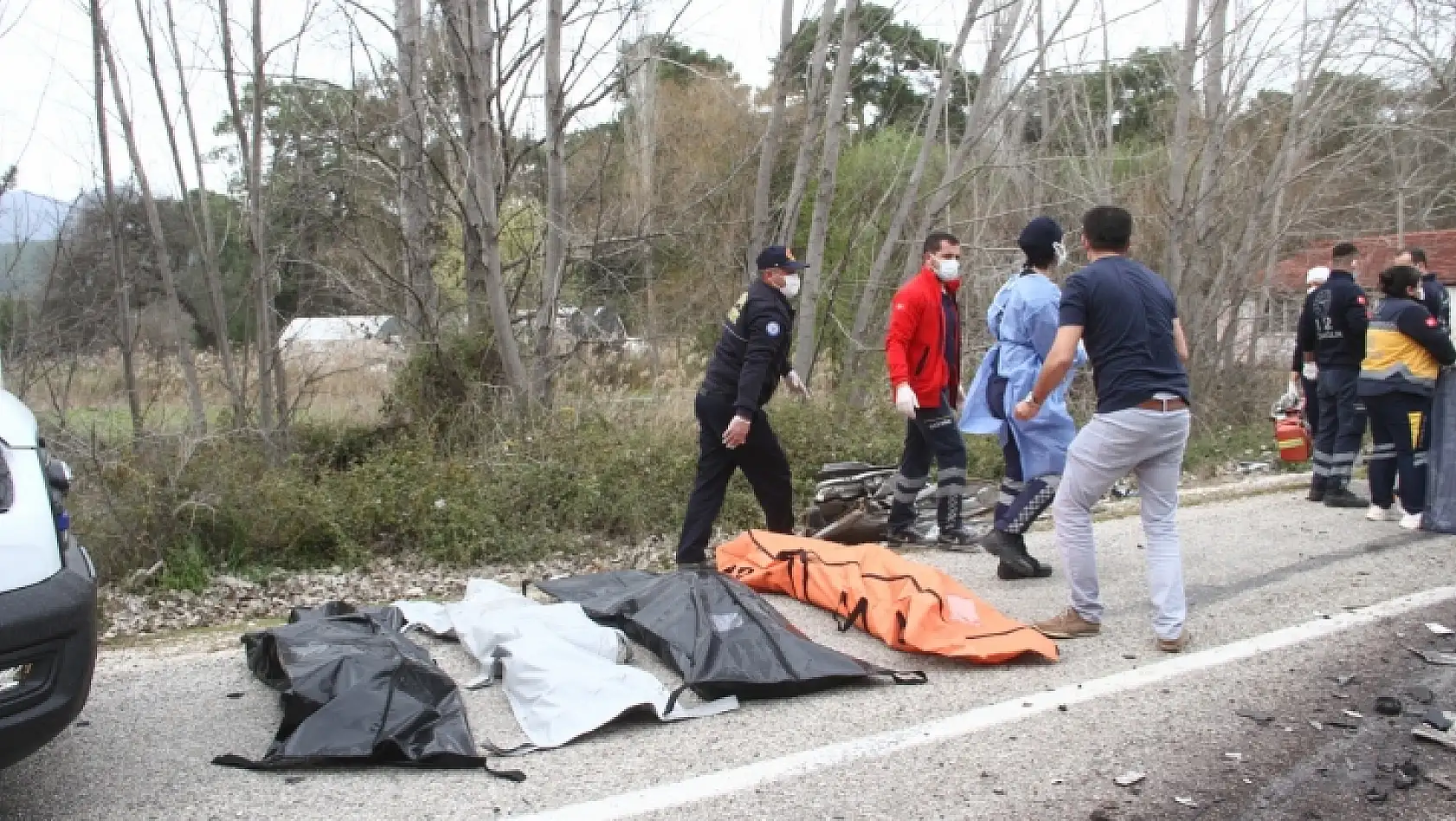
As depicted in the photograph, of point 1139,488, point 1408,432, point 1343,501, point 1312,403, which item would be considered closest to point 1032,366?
point 1139,488

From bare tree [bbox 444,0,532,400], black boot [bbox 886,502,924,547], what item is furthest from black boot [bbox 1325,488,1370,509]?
bare tree [bbox 444,0,532,400]

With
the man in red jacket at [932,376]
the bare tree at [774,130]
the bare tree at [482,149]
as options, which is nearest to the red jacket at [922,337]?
the man in red jacket at [932,376]

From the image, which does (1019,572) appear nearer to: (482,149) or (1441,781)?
(1441,781)

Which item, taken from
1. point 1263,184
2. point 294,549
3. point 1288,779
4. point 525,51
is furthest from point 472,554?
point 1263,184

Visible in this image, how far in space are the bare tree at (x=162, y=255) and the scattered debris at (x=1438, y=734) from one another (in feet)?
30.8

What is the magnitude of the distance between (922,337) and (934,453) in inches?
31.4

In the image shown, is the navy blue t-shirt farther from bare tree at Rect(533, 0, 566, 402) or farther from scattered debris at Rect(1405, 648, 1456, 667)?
bare tree at Rect(533, 0, 566, 402)

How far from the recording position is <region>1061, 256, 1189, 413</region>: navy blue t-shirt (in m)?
5.05

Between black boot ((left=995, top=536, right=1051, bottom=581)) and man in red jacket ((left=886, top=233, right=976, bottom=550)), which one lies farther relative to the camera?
man in red jacket ((left=886, top=233, right=976, bottom=550))

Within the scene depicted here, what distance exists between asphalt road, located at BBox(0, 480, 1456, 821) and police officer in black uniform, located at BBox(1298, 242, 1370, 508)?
3.39 m

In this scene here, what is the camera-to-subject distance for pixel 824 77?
14.0m

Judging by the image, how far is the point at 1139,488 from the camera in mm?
5238

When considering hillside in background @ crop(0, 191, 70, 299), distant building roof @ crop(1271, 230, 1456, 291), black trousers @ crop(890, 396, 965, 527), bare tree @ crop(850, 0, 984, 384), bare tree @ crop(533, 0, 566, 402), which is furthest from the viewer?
distant building roof @ crop(1271, 230, 1456, 291)

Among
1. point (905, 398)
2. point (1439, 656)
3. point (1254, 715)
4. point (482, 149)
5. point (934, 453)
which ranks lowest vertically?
point (1439, 656)
